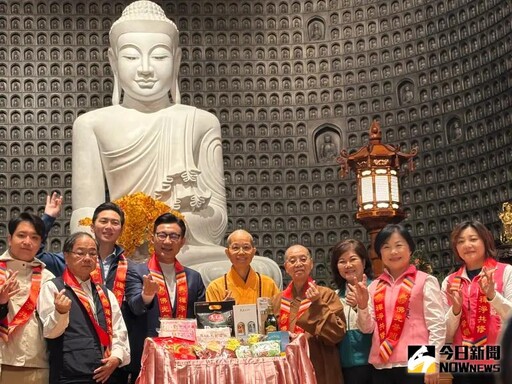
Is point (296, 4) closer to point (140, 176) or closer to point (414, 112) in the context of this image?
point (414, 112)

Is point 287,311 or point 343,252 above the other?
point 343,252

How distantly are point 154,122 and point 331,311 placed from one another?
5231mm

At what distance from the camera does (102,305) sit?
14.6ft

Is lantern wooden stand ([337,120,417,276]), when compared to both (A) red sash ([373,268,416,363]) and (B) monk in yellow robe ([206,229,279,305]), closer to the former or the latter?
(B) monk in yellow robe ([206,229,279,305])

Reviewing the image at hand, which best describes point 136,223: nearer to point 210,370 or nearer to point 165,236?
Result: point 165,236

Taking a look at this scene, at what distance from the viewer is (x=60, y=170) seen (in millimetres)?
18094

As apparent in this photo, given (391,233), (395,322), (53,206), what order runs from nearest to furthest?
1. (395,322)
2. (391,233)
3. (53,206)

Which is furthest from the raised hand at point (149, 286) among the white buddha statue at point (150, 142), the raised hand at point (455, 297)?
the white buddha statue at point (150, 142)

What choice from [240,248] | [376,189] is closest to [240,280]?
[240,248]

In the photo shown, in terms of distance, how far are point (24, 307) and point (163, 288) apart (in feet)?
2.97

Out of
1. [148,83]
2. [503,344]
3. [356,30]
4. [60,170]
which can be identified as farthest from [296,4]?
[503,344]

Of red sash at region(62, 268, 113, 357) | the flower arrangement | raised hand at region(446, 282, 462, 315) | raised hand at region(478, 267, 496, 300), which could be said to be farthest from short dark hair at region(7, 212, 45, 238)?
raised hand at region(478, 267, 496, 300)

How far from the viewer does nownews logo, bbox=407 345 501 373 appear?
14.0ft

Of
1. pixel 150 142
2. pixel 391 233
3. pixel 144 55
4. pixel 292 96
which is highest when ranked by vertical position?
pixel 292 96
